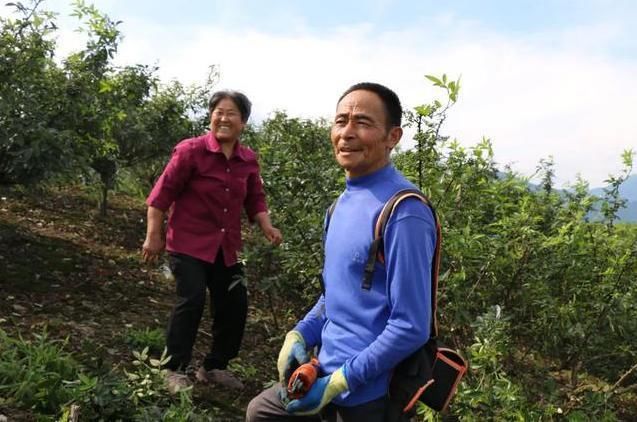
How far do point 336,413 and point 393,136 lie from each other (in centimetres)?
95

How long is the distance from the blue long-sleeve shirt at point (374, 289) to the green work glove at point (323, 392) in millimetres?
31

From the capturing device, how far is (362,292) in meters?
2.13

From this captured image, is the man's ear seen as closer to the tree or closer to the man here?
the man

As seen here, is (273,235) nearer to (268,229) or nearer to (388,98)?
(268,229)

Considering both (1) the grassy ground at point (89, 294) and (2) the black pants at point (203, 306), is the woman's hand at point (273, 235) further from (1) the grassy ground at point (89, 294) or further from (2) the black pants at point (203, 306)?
(1) the grassy ground at point (89, 294)

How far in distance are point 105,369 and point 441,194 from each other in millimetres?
2122

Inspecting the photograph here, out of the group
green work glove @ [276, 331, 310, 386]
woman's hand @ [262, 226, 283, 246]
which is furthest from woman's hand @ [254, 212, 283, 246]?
green work glove @ [276, 331, 310, 386]

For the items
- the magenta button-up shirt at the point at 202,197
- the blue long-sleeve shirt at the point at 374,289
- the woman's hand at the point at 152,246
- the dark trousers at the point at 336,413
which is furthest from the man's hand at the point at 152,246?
the blue long-sleeve shirt at the point at 374,289

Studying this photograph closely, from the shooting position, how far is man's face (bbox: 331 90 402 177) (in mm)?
2189

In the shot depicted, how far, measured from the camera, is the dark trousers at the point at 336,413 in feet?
6.93

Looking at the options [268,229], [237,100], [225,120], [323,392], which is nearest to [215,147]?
[225,120]

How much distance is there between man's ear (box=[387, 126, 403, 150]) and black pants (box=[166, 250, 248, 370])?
7.04 ft

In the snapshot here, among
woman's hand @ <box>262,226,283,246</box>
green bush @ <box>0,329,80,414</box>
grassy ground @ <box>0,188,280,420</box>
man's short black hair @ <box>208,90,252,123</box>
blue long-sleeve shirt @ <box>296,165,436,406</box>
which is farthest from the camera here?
grassy ground @ <box>0,188,280,420</box>

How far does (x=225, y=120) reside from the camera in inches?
164
